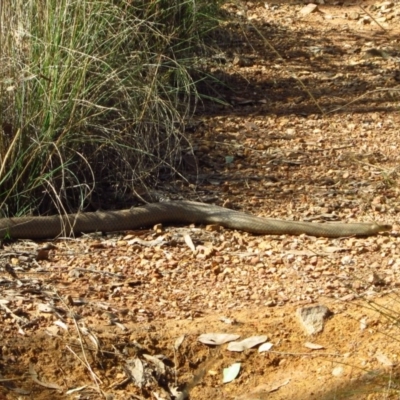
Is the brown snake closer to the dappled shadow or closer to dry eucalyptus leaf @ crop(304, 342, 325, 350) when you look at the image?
dry eucalyptus leaf @ crop(304, 342, 325, 350)

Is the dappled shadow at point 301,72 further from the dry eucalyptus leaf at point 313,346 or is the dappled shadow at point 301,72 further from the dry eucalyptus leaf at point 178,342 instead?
the dry eucalyptus leaf at point 178,342

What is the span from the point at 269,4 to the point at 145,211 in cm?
506

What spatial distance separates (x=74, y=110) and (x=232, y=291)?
1248mm

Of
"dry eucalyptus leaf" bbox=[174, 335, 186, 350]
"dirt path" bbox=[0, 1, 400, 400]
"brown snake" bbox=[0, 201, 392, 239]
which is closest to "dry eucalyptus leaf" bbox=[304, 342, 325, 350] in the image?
"dirt path" bbox=[0, 1, 400, 400]

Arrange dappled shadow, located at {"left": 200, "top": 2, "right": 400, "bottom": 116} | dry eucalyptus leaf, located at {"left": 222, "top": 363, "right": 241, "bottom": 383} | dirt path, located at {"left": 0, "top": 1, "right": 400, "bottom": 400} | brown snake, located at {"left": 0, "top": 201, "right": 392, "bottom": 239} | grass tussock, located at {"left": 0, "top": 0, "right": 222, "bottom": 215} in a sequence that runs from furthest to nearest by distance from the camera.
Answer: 1. dappled shadow, located at {"left": 200, "top": 2, "right": 400, "bottom": 116}
2. grass tussock, located at {"left": 0, "top": 0, "right": 222, "bottom": 215}
3. brown snake, located at {"left": 0, "top": 201, "right": 392, "bottom": 239}
4. dry eucalyptus leaf, located at {"left": 222, "top": 363, "right": 241, "bottom": 383}
5. dirt path, located at {"left": 0, "top": 1, "right": 400, "bottom": 400}

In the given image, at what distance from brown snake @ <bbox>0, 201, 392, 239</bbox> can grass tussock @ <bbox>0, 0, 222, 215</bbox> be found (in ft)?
0.47

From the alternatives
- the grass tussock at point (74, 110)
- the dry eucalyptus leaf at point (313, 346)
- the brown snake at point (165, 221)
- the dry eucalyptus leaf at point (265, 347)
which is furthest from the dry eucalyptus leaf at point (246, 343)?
the grass tussock at point (74, 110)

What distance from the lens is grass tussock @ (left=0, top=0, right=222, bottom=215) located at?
4574 mm

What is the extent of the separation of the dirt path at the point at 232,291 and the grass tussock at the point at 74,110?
1.06 feet

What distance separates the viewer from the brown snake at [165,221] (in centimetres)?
444

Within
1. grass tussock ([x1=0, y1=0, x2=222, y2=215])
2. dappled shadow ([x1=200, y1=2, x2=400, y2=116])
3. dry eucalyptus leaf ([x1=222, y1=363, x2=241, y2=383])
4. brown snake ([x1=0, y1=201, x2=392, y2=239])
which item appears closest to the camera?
dry eucalyptus leaf ([x1=222, y1=363, x2=241, y2=383])

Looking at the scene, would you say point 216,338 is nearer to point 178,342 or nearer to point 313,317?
point 178,342

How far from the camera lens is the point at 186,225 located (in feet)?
16.0

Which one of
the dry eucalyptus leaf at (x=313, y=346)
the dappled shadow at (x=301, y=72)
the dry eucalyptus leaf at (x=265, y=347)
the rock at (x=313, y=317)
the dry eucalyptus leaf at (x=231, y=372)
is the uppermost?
the dappled shadow at (x=301, y=72)
